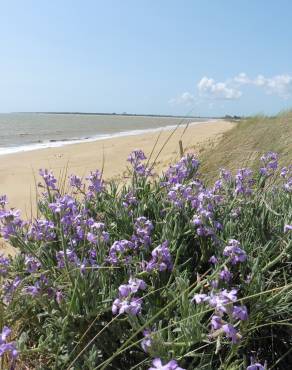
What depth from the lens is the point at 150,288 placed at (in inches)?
73.1

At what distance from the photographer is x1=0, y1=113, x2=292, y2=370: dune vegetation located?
153cm

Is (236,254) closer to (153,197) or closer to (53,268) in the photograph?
(53,268)

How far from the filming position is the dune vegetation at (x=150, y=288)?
153cm

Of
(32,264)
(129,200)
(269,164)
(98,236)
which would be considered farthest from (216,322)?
(269,164)

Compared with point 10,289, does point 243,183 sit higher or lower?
higher

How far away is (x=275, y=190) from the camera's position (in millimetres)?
3080

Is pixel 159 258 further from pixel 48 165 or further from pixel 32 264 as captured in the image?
pixel 48 165

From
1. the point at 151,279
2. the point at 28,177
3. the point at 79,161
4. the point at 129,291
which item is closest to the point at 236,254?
the point at 151,279

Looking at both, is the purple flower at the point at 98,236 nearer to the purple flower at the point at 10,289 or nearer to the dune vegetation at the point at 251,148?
the purple flower at the point at 10,289

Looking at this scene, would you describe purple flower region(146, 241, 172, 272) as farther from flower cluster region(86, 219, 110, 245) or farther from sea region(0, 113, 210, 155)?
sea region(0, 113, 210, 155)

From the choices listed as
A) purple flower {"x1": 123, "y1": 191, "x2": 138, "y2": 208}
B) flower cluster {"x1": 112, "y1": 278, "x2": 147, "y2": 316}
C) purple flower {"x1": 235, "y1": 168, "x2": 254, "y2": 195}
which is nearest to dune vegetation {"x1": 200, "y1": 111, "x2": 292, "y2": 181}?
purple flower {"x1": 235, "y1": 168, "x2": 254, "y2": 195}

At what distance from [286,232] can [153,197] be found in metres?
0.82

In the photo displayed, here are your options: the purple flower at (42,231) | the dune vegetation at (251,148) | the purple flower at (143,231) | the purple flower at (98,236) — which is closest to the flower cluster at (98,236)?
the purple flower at (98,236)

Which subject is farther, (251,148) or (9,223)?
(251,148)
